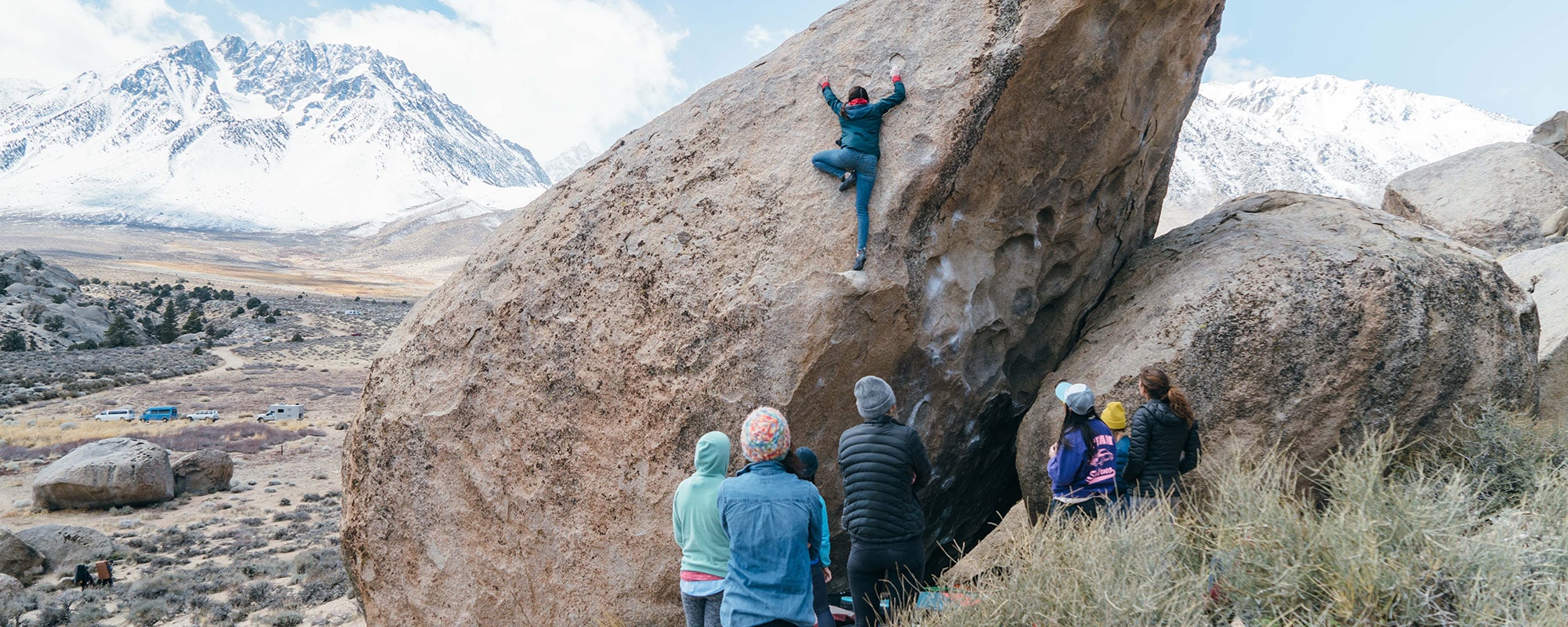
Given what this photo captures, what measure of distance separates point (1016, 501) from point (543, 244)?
4.15 metres

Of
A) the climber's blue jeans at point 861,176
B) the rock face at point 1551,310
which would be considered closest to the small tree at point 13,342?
the climber's blue jeans at point 861,176

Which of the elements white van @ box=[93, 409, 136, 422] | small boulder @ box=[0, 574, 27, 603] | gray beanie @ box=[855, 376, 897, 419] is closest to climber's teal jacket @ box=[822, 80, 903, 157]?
gray beanie @ box=[855, 376, 897, 419]

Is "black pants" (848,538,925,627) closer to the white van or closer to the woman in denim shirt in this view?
the woman in denim shirt

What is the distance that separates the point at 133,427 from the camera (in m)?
25.2

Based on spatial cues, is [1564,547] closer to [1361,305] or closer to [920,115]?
[1361,305]

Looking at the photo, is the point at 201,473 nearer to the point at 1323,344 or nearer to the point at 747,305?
the point at 747,305

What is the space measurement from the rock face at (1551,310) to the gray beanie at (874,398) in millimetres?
5626

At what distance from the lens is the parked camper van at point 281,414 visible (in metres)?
27.7

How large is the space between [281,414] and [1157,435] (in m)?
29.7

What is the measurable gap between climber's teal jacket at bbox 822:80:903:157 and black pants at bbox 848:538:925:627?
8.02 feet

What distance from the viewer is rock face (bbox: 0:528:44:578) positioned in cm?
1178

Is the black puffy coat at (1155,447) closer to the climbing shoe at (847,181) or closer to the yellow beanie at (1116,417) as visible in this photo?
the yellow beanie at (1116,417)

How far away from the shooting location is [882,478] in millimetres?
4191

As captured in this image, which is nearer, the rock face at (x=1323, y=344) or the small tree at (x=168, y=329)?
the rock face at (x=1323, y=344)
